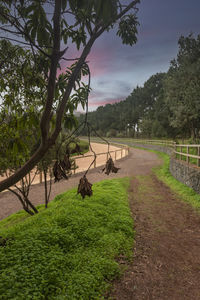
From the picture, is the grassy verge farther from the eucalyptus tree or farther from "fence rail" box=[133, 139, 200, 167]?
the eucalyptus tree

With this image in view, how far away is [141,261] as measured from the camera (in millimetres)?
4059

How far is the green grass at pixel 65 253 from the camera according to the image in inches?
118

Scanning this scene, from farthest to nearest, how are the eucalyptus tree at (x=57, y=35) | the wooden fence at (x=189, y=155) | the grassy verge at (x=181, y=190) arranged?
the wooden fence at (x=189, y=155) < the grassy verge at (x=181, y=190) < the eucalyptus tree at (x=57, y=35)

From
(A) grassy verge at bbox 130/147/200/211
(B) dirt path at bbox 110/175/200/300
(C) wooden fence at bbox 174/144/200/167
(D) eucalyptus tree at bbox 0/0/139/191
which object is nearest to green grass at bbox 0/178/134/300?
(B) dirt path at bbox 110/175/200/300

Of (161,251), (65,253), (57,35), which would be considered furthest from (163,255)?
(57,35)

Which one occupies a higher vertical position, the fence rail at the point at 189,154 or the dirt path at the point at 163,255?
the fence rail at the point at 189,154

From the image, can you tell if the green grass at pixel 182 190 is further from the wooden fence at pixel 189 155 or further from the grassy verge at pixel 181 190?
the wooden fence at pixel 189 155

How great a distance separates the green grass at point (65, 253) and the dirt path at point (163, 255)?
11.8 inches

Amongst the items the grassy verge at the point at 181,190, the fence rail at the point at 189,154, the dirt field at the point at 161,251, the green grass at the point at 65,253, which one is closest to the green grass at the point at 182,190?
the grassy verge at the point at 181,190

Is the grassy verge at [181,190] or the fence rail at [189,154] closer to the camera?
the grassy verge at [181,190]

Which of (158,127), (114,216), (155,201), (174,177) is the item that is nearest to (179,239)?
(114,216)

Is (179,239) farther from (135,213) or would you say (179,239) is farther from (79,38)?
(79,38)

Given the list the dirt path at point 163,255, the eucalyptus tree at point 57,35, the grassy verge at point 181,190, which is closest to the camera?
the eucalyptus tree at point 57,35

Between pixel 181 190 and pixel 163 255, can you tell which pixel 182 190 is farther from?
pixel 163 255
